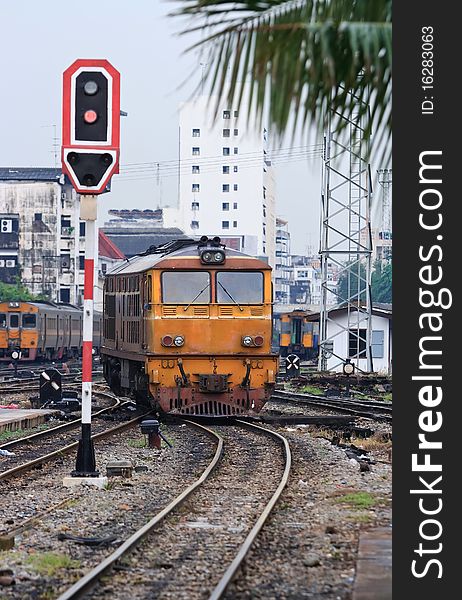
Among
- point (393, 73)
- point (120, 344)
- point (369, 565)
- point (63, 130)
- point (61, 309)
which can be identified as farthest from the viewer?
point (61, 309)

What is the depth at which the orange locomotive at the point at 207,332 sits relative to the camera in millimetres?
20203

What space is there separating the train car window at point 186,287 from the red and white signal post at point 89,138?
299 inches

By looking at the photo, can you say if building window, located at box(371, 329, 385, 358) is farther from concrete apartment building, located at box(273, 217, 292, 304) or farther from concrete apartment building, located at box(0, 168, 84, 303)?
concrete apartment building, located at box(273, 217, 292, 304)

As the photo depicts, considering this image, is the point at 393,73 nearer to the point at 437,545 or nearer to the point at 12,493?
the point at 437,545

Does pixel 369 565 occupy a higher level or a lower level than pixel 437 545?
lower

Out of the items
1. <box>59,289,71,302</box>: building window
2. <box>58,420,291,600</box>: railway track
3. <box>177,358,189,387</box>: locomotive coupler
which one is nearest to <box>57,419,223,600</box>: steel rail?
<box>58,420,291,600</box>: railway track

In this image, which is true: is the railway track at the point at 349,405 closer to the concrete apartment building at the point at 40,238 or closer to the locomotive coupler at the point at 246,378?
the locomotive coupler at the point at 246,378

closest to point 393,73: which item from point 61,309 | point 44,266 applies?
point 61,309

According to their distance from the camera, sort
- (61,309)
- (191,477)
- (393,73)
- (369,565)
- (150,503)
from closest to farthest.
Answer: (393,73) → (369,565) → (150,503) → (191,477) → (61,309)

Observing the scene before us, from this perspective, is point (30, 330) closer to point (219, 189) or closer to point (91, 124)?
point (91, 124)

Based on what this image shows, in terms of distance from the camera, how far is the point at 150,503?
Result: 1158cm

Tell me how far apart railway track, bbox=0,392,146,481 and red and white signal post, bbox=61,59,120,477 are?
1.57 meters

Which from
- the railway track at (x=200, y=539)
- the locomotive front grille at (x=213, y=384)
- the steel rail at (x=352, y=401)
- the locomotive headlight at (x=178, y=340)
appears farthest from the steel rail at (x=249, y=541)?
the steel rail at (x=352, y=401)

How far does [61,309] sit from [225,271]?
35444 millimetres
